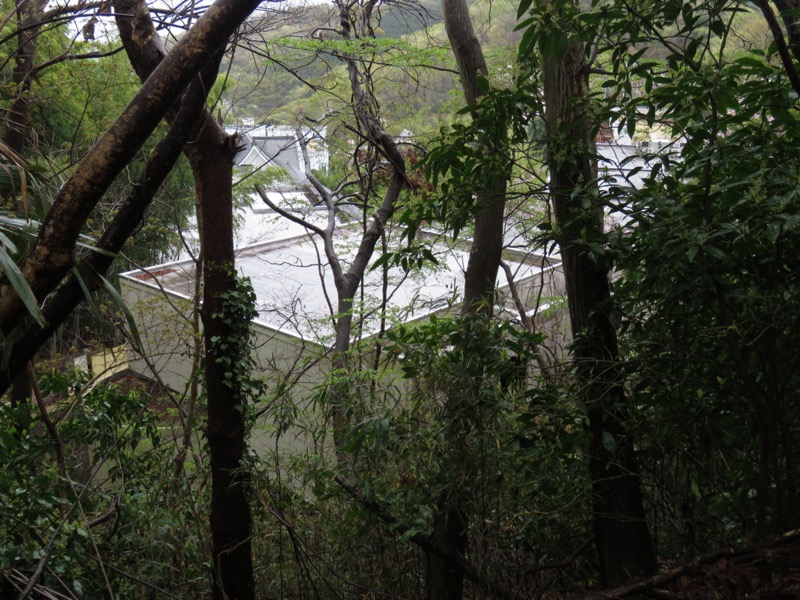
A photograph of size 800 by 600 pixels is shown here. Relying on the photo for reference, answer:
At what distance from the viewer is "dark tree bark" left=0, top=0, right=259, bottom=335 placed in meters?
1.59

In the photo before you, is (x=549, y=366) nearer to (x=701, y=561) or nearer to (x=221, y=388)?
(x=701, y=561)

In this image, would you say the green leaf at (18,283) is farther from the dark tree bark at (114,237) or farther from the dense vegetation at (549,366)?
the dark tree bark at (114,237)

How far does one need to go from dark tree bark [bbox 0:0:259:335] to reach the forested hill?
7.14ft

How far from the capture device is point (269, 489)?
3201 mm

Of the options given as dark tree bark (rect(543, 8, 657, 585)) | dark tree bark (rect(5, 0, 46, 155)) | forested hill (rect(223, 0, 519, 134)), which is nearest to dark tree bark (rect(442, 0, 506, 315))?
forested hill (rect(223, 0, 519, 134))

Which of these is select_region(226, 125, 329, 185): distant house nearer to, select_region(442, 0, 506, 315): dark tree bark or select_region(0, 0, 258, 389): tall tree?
select_region(442, 0, 506, 315): dark tree bark

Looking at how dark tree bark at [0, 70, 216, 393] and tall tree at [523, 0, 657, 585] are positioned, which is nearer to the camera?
dark tree bark at [0, 70, 216, 393]

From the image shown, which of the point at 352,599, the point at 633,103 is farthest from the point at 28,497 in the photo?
the point at 633,103

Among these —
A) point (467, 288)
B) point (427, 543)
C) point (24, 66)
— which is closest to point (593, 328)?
point (427, 543)

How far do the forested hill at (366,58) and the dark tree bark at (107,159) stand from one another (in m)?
2.17

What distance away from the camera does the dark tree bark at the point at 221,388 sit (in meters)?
3.28

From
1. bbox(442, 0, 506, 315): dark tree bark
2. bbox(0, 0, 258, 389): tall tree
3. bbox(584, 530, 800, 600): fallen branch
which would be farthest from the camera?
bbox(442, 0, 506, 315): dark tree bark

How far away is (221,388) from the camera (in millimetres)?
3426

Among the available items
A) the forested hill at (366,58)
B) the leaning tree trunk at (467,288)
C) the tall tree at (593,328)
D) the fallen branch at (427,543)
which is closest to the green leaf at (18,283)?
the leaning tree trunk at (467,288)
